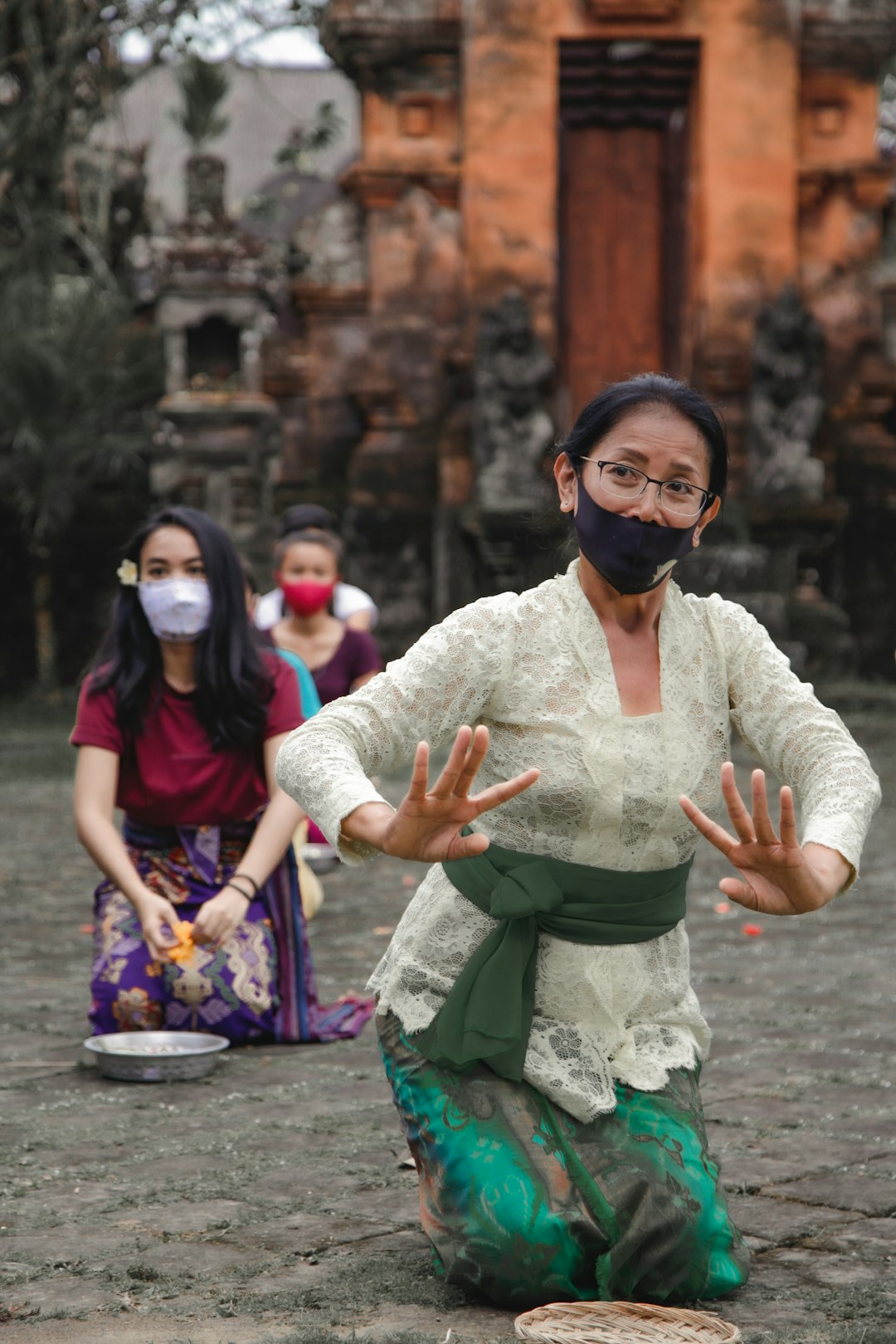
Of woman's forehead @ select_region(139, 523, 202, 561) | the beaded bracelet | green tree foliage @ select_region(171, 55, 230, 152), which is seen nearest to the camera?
the beaded bracelet

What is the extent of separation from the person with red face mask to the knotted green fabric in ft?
15.0

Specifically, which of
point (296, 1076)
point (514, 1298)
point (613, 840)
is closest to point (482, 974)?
point (613, 840)

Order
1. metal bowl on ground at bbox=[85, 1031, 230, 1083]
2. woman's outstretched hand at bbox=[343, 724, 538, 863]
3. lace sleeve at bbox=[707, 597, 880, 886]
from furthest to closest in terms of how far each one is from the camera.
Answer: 1. metal bowl on ground at bbox=[85, 1031, 230, 1083]
2. lace sleeve at bbox=[707, 597, 880, 886]
3. woman's outstretched hand at bbox=[343, 724, 538, 863]

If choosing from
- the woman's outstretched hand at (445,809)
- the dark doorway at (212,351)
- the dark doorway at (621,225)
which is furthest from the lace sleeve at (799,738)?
the dark doorway at (212,351)

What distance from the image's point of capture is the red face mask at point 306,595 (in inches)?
312

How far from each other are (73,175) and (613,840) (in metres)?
18.3

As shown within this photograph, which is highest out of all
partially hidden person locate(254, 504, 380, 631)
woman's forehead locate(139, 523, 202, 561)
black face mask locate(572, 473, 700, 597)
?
black face mask locate(572, 473, 700, 597)

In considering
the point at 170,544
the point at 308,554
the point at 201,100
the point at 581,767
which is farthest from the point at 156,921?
the point at 201,100

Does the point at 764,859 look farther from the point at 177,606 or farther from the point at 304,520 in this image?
the point at 304,520

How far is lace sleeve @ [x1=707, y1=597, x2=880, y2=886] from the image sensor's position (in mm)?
3145

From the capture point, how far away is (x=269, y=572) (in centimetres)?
1579

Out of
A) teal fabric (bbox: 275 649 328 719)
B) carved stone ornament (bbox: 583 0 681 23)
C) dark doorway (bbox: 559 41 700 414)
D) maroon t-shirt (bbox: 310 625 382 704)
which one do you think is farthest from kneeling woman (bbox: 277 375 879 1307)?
carved stone ornament (bbox: 583 0 681 23)

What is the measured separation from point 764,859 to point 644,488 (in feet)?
2.42

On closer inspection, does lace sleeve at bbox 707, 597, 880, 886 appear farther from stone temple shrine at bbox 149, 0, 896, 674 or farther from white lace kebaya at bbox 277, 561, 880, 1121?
stone temple shrine at bbox 149, 0, 896, 674
